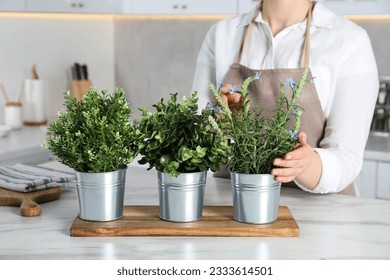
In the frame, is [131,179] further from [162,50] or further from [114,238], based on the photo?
[162,50]

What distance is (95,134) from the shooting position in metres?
1.35

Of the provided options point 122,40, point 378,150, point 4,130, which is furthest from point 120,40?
point 378,150

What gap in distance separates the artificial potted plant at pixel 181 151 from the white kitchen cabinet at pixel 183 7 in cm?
225

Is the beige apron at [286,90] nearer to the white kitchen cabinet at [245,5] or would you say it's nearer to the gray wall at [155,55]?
the white kitchen cabinet at [245,5]

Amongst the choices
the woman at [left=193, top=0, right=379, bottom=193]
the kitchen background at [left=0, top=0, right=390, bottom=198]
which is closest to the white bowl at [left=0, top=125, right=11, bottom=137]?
the kitchen background at [left=0, top=0, right=390, bottom=198]

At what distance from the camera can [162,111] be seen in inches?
55.6

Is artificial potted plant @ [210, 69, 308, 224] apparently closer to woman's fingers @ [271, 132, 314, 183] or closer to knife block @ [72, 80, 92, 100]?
woman's fingers @ [271, 132, 314, 183]

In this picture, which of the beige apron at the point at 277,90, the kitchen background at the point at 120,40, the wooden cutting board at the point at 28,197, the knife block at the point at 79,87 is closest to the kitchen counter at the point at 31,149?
the kitchen background at the point at 120,40

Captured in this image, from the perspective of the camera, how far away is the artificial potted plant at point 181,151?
1365 millimetres

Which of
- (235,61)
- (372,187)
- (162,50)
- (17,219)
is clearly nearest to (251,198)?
(17,219)

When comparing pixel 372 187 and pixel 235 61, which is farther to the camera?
pixel 372 187

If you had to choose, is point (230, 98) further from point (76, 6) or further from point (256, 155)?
point (76, 6)

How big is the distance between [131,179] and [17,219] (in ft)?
1.60

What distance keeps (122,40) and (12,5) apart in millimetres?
1010
